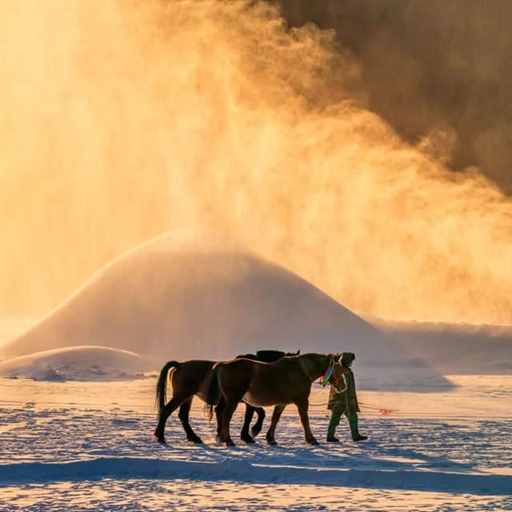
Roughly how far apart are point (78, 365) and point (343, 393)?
33.5m

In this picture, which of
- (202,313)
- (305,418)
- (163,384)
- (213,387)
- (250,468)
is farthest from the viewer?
(202,313)

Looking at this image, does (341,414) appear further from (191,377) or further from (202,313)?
(202,313)

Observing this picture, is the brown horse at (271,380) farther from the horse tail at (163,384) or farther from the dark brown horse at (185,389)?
the horse tail at (163,384)

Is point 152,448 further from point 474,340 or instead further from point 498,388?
point 474,340

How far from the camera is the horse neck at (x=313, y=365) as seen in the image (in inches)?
679

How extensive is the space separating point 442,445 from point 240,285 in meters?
52.5

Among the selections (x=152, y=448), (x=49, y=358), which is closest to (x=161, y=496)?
(x=152, y=448)

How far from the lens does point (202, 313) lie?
68.1 metres

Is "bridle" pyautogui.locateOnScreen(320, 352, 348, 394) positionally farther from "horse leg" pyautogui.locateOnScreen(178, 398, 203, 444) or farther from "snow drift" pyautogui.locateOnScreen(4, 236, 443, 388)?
"snow drift" pyautogui.locateOnScreen(4, 236, 443, 388)

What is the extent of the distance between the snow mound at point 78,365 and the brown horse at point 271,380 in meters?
28.8

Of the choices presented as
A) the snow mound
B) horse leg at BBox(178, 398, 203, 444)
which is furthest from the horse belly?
the snow mound

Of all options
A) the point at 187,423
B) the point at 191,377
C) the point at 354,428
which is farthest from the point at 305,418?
the point at 187,423

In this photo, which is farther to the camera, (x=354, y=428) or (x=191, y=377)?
(x=354, y=428)

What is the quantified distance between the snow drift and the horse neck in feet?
141
